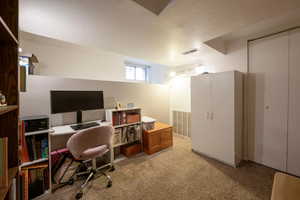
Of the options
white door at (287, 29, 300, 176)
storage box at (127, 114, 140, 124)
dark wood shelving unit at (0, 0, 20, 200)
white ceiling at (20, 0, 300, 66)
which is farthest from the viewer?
storage box at (127, 114, 140, 124)

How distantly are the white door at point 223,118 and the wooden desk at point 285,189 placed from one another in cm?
127

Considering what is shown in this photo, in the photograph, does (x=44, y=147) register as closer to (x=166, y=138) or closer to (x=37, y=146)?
(x=37, y=146)

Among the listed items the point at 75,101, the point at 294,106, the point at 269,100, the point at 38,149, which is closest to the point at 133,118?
the point at 75,101

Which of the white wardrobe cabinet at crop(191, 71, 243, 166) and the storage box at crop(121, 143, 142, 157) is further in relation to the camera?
the storage box at crop(121, 143, 142, 157)

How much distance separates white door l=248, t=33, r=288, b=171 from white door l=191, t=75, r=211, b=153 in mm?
760

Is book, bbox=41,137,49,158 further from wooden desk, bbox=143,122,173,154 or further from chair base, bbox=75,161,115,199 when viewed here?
wooden desk, bbox=143,122,173,154

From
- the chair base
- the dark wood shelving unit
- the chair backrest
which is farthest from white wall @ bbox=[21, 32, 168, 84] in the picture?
the chair base

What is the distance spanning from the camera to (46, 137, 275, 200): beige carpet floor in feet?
5.72

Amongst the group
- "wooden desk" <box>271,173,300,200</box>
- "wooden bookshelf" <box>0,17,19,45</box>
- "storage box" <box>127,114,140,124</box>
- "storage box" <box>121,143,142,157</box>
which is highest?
"wooden bookshelf" <box>0,17,19,45</box>

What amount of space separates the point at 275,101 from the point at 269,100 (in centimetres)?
8

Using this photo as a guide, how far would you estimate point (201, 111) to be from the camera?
110 inches

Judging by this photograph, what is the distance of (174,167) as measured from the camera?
238 centimetres

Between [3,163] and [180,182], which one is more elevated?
[3,163]

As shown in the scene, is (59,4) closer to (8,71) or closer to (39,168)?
(8,71)
